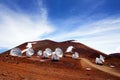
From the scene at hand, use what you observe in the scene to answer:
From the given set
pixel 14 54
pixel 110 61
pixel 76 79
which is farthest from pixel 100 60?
pixel 76 79

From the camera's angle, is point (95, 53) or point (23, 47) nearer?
point (95, 53)

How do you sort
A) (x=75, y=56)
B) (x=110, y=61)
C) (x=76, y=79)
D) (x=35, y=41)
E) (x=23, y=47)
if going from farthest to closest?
(x=35, y=41), (x=23, y=47), (x=110, y=61), (x=75, y=56), (x=76, y=79)

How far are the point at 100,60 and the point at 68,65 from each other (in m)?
14.9

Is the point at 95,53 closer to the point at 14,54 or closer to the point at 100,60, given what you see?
the point at 100,60

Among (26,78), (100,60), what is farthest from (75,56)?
(26,78)

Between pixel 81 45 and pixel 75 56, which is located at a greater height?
pixel 81 45

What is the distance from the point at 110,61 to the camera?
62.3m

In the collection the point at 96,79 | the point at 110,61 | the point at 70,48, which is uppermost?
the point at 70,48

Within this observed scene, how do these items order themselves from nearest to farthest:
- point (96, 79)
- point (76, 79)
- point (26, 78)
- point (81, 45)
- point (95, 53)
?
point (26, 78) → point (76, 79) → point (96, 79) → point (95, 53) → point (81, 45)

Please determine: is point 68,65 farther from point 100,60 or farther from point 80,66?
point 100,60

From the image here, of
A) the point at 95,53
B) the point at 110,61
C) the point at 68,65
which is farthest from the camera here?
the point at 95,53

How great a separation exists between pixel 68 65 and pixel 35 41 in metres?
45.7

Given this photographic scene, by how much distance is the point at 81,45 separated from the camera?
76562 mm

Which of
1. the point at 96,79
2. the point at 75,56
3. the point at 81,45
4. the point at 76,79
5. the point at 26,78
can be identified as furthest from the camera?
the point at 81,45
